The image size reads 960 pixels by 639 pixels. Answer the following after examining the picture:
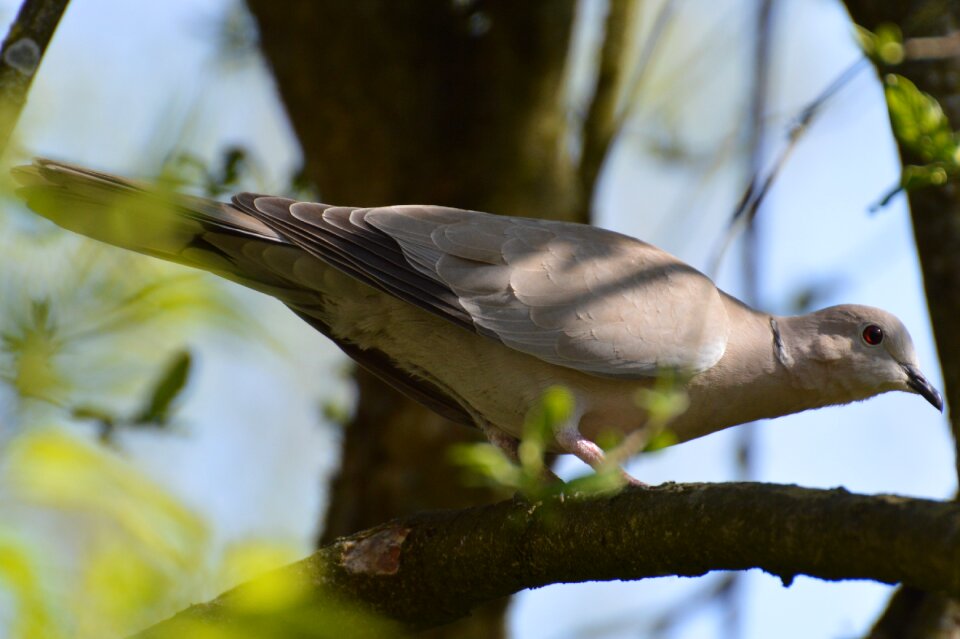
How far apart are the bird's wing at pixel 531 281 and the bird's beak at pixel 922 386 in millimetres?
781

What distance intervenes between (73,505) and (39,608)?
0.51ft

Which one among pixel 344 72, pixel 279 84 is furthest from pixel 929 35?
pixel 279 84

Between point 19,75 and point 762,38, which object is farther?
point 762,38

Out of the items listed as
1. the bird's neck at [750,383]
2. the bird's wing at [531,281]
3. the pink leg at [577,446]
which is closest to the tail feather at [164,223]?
the bird's wing at [531,281]

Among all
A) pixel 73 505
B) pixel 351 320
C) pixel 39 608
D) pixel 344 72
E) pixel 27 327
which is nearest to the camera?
pixel 39 608

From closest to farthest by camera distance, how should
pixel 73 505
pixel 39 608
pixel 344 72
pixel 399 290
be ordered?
pixel 39 608
pixel 73 505
pixel 399 290
pixel 344 72

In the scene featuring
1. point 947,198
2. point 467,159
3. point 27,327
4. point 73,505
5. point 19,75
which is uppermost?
point 467,159

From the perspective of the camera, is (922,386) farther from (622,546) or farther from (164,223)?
(164,223)

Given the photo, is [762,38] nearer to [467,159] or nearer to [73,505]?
[467,159]

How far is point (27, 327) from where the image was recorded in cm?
143

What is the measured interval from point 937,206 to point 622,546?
213cm

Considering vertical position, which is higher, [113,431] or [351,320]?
[351,320]

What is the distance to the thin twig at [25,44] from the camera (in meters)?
2.22

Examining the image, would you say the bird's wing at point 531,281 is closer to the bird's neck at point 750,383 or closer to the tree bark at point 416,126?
the bird's neck at point 750,383
